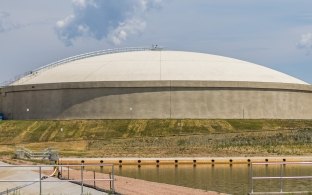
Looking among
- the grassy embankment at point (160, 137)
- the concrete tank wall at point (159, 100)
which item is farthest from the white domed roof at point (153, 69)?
the grassy embankment at point (160, 137)

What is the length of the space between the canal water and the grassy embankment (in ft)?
39.6

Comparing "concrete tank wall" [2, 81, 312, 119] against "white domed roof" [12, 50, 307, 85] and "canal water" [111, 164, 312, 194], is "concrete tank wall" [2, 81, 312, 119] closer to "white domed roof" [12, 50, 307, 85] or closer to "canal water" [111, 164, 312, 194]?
"white domed roof" [12, 50, 307, 85]

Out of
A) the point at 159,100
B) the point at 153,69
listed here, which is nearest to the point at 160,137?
the point at 159,100

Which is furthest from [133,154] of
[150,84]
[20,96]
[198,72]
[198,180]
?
[20,96]

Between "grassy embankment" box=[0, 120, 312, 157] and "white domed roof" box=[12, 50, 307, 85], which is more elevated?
"white domed roof" box=[12, 50, 307, 85]

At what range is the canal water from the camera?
30.1 meters

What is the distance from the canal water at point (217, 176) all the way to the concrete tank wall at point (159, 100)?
1807 inches

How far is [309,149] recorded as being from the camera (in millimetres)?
61656

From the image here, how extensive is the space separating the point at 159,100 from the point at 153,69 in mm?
6651

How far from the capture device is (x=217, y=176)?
39.0 m

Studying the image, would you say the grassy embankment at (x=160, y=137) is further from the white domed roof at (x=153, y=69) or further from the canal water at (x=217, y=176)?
the canal water at (x=217, y=176)

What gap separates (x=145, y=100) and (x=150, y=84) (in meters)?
2.43

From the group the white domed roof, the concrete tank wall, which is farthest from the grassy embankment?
the white domed roof

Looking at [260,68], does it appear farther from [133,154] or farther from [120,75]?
[133,154]
